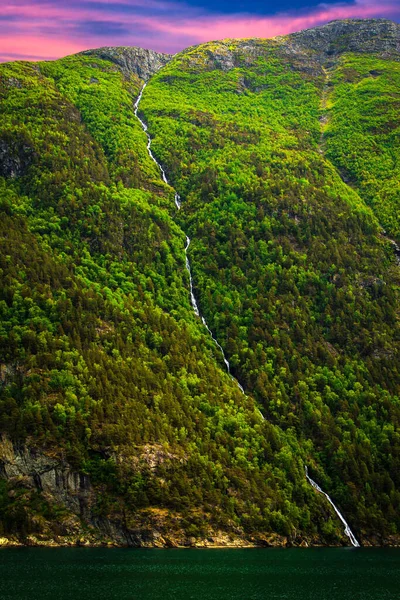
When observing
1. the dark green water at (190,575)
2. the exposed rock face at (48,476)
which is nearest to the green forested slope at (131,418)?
the exposed rock face at (48,476)

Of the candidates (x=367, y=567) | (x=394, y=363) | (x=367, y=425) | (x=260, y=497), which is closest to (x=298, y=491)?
(x=260, y=497)

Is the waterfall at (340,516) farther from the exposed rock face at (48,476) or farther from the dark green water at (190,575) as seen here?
the exposed rock face at (48,476)

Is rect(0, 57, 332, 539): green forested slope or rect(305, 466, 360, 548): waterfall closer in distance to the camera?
rect(0, 57, 332, 539): green forested slope

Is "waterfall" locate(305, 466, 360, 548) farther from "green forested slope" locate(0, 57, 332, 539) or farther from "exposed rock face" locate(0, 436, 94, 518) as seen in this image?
"exposed rock face" locate(0, 436, 94, 518)

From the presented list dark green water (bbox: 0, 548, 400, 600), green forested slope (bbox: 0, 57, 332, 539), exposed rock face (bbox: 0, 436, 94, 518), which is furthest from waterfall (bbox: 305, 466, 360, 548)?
exposed rock face (bbox: 0, 436, 94, 518)

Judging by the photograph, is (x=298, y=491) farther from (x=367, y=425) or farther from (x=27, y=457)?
(x=27, y=457)

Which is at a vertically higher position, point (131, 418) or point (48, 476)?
point (131, 418)

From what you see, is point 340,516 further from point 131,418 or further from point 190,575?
point 190,575

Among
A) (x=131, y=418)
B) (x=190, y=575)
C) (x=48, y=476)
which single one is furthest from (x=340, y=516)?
(x=190, y=575)
